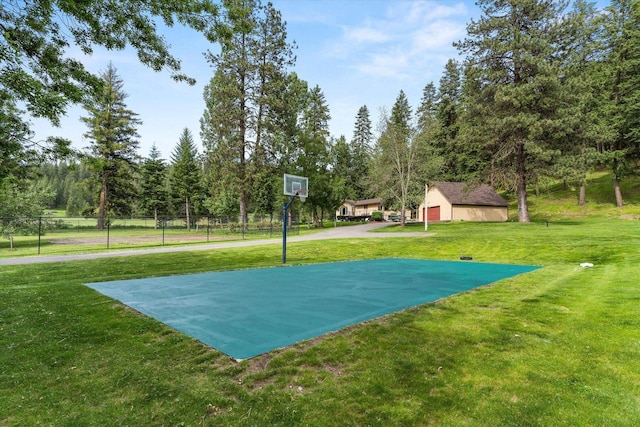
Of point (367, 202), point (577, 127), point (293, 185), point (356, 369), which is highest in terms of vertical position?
point (577, 127)

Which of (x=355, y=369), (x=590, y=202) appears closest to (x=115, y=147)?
(x=355, y=369)

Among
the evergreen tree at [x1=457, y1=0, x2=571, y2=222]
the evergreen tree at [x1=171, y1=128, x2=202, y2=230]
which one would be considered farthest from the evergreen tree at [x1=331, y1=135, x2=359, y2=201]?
the evergreen tree at [x1=457, y1=0, x2=571, y2=222]

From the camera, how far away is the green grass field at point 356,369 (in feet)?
7.82

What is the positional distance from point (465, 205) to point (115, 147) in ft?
122

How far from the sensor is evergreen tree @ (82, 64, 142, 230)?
3456 cm

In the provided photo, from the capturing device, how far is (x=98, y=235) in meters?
27.9

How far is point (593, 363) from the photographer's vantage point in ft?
10.3

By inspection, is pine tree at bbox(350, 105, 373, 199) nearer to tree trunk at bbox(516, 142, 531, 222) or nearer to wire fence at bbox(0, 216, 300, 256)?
wire fence at bbox(0, 216, 300, 256)

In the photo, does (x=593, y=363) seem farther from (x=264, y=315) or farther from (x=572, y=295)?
(x=264, y=315)

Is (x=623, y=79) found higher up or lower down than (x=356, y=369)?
higher up

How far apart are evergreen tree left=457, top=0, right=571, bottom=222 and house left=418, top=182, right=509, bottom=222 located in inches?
304

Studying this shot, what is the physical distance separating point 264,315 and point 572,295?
18.5 feet

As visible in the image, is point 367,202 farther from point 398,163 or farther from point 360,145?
point 398,163

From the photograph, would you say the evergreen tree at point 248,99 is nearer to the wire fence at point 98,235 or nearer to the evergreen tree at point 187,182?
the wire fence at point 98,235
